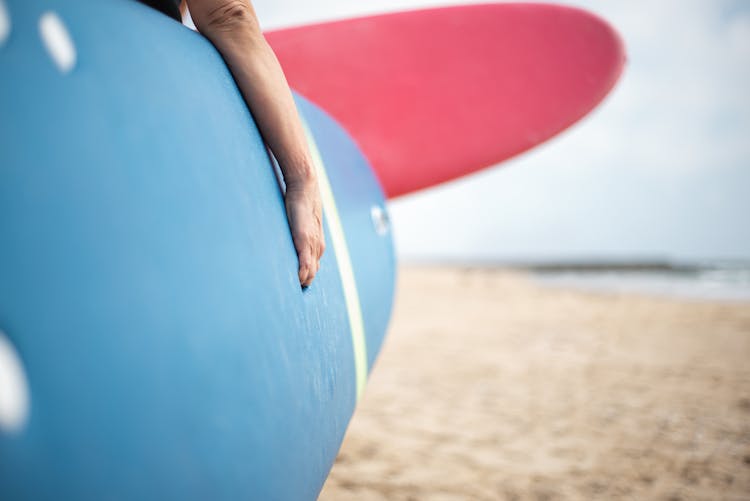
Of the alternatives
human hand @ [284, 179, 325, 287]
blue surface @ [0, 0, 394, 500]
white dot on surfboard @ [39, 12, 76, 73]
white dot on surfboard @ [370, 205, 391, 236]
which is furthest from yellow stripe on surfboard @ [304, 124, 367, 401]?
white dot on surfboard @ [39, 12, 76, 73]

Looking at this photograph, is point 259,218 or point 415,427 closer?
point 259,218

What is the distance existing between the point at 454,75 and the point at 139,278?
235cm

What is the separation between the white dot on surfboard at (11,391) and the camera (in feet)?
1.07

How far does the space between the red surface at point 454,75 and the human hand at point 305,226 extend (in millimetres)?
1757

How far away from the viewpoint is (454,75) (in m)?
2.49

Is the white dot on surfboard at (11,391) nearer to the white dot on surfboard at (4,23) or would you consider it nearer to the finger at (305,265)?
the white dot on surfboard at (4,23)

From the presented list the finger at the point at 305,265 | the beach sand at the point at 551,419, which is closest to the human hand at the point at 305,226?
the finger at the point at 305,265

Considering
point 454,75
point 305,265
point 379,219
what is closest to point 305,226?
point 305,265

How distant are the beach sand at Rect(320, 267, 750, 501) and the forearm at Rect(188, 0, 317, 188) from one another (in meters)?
1.08

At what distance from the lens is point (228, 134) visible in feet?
1.95

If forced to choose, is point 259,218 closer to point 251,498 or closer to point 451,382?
point 251,498

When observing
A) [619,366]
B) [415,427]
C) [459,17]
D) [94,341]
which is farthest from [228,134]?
[619,366]

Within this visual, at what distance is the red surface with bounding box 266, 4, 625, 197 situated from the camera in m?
2.36

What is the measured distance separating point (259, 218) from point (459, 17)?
2.17 meters
